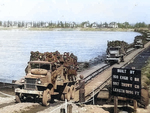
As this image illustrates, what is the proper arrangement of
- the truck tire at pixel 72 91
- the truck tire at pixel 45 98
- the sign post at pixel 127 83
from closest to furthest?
1. the sign post at pixel 127 83
2. the truck tire at pixel 45 98
3. the truck tire at pixel 72 91

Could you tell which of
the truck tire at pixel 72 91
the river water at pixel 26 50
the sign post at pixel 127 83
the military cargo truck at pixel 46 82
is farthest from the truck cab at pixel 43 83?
the river water at pixel 26 50

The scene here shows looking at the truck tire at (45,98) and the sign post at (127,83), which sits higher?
the sign post at (127,83)

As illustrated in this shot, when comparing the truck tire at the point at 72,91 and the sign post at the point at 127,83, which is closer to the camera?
the sign post at the point at 127,83

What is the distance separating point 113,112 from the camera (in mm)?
13477

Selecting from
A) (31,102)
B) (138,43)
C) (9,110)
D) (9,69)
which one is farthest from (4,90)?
(138,43)

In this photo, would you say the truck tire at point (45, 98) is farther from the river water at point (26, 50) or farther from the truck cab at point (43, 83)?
the river water at point (26, 50)

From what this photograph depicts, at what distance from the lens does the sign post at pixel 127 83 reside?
11834mm

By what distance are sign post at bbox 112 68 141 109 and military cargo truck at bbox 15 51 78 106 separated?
12.9ft

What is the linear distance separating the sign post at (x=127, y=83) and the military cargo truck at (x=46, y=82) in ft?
12.9

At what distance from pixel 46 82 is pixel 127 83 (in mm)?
4666

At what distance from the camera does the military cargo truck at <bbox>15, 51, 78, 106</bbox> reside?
558 inches

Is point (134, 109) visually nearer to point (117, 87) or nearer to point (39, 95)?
point (117, 87)

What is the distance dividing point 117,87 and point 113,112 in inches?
69.8

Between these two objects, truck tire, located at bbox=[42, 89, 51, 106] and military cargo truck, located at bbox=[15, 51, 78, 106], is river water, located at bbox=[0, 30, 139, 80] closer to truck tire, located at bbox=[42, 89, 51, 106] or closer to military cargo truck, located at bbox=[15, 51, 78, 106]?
military cargo truck, located at bbox=[15, 51, 78, 106]
